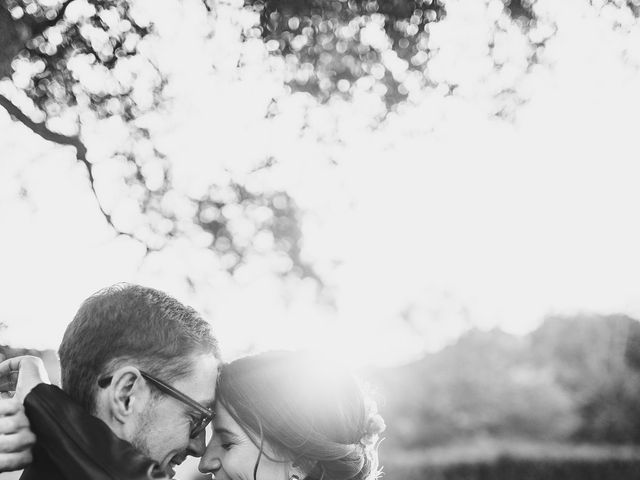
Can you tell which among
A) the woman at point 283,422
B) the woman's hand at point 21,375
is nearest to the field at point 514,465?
the woman at point 283,422

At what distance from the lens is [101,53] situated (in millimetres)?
4965

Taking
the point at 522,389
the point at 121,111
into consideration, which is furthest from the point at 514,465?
the point at 522,389

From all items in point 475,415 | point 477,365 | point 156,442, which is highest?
point 477,365

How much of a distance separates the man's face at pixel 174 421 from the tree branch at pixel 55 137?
2.83 m

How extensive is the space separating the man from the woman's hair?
0.79 ft

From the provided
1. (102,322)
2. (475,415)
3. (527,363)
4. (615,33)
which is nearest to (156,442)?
(102,322)

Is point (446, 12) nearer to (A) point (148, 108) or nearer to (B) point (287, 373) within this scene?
(A) point (148, 108)

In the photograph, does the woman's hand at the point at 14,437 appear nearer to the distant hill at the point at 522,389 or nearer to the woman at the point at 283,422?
the woman at the point at 283,422

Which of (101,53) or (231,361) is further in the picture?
(101,53)

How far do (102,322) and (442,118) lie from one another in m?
3.66

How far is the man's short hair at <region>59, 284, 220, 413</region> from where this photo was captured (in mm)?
2869

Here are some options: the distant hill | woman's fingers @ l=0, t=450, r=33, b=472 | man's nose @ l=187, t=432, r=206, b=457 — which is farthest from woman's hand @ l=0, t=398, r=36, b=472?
the distant hill

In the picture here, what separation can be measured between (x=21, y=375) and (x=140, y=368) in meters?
0.64

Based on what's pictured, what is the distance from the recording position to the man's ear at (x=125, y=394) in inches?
110
